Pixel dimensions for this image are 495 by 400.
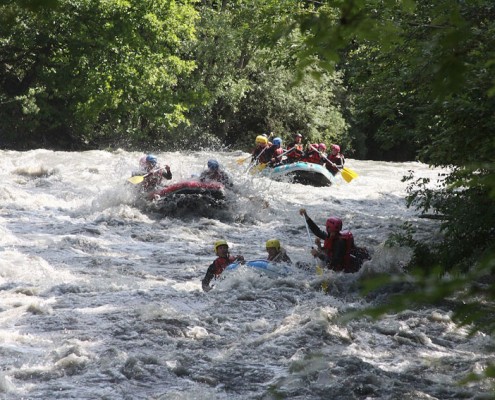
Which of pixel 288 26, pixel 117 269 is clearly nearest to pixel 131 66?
pixel 117 269

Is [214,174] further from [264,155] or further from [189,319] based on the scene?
[189,319]

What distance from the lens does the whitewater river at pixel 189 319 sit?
20.2ft

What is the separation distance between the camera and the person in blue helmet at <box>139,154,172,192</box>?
14703 mm

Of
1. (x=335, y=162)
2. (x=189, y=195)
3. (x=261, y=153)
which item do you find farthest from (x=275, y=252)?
(x=335, y=162)

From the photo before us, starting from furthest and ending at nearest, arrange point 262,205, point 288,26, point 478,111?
point 262,205 < point 478,111 < point 288,26

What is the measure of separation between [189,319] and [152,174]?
7.26m

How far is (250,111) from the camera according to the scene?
26.1 meters

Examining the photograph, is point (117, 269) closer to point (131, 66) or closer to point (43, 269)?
point (43, 269)

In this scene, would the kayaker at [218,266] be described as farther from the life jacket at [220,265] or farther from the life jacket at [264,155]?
the life jacket at [264,155]

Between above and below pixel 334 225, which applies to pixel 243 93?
above

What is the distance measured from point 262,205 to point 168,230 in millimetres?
2484

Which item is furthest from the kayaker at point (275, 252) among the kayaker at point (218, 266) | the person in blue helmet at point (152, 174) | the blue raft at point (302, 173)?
the blue raft at point (302, 173)

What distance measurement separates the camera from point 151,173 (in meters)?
14.8

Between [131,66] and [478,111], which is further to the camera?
[131,66]
